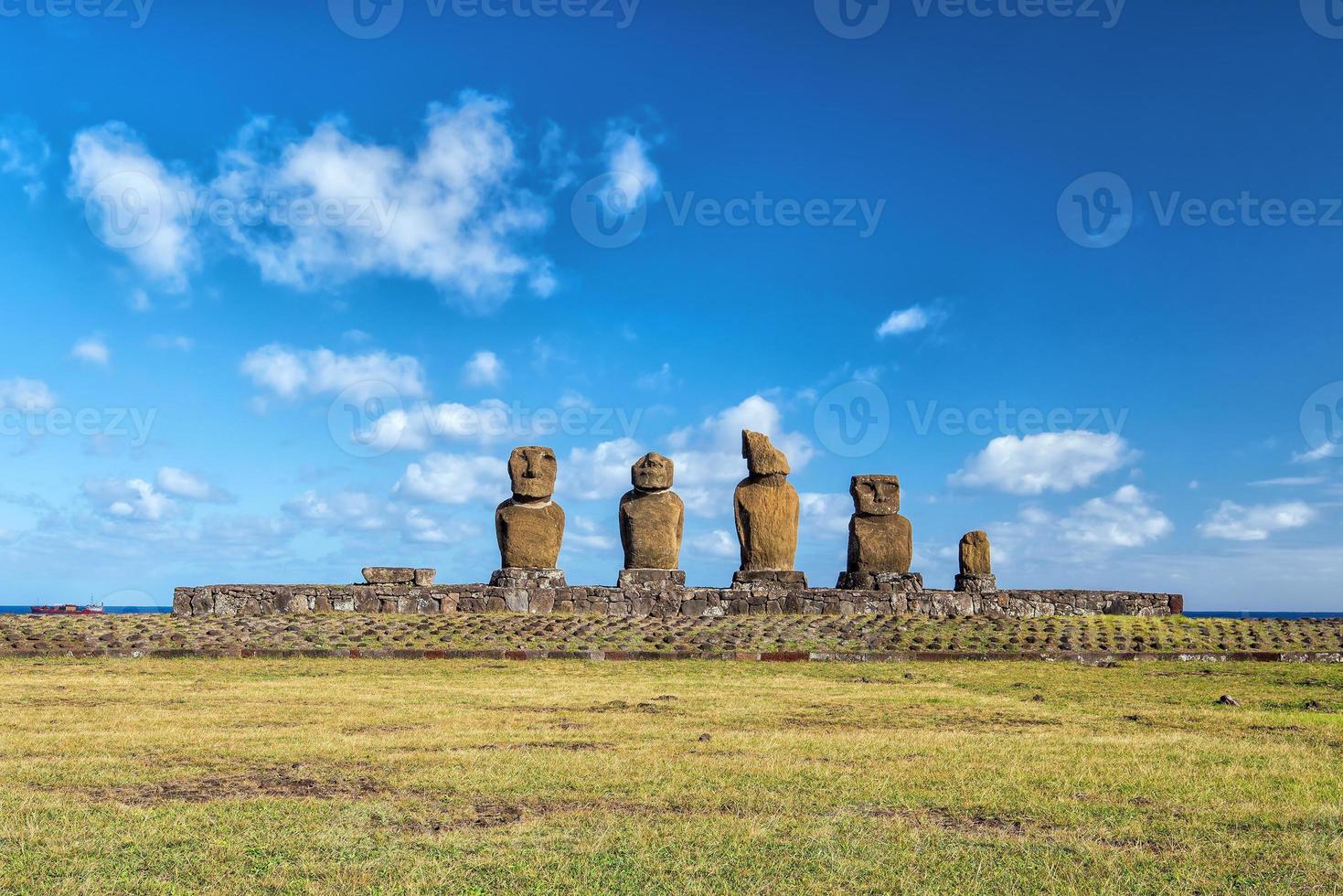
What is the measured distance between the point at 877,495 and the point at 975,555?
3.05 metres

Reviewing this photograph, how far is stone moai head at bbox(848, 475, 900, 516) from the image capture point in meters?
23.5

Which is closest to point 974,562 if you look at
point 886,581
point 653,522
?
point 886,581

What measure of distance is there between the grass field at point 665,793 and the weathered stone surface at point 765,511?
11.6 meters

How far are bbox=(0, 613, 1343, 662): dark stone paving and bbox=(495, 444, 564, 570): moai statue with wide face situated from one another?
8.00ft

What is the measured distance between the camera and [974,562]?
24.5 m

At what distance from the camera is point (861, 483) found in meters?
23.6

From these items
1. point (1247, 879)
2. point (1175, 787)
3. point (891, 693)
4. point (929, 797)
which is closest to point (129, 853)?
point (929, 797)

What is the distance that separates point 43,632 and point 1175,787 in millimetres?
18003

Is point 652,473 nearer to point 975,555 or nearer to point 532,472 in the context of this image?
point 532,472

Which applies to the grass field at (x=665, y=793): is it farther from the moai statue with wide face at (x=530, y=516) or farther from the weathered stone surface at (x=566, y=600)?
the moai statue with wide face at (x=530, y=516)

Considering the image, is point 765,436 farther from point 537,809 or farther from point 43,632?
point 537,809

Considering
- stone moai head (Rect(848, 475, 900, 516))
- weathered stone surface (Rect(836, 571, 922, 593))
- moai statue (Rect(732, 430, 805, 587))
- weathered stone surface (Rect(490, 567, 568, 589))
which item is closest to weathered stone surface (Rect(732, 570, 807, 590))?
moai statue (Rect(732, 430, 805, 587))

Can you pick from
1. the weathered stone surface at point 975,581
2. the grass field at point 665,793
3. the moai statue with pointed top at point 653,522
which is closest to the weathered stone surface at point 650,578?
the moai statue with pointed top at point 653,522

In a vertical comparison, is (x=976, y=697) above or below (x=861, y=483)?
below
